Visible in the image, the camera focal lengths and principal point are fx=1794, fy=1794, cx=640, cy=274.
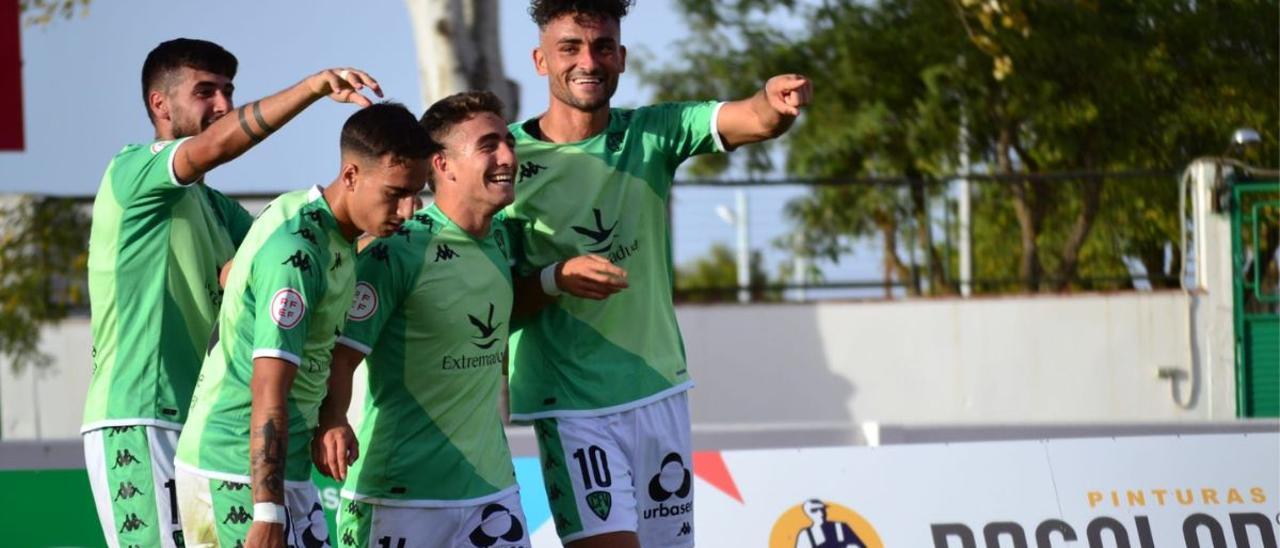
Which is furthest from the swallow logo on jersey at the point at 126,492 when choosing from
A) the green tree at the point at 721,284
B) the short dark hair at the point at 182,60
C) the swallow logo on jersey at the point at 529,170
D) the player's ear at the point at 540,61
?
the green tree at the point at 721,284

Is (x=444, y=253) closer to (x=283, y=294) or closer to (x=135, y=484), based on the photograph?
(x=283, y=294)

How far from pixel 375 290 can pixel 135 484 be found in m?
0.93

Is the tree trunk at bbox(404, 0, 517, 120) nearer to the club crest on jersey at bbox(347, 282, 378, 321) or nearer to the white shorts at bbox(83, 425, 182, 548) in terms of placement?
the white shorts at bbox(83, 425, 182, 548)

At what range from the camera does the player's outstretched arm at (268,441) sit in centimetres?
442

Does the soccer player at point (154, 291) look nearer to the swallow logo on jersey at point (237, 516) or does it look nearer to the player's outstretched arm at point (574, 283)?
the swallow logo on jersey at point (237, 516)

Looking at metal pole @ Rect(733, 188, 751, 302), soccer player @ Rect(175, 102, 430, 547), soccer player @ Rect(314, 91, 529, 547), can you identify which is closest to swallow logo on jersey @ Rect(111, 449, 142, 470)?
soccer player @ Rect(175, 102, 430, 547)

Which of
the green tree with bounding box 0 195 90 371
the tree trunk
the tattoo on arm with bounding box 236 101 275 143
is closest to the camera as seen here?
the tattoo on arm with bounding box 236 101 275 143

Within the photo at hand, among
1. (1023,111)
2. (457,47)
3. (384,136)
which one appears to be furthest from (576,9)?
(1023,111)

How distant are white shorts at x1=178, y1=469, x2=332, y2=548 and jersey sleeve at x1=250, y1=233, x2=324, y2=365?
0.39m

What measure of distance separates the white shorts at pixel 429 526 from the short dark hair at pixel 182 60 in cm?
138

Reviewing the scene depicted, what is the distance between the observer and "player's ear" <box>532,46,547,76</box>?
5512 millimetres

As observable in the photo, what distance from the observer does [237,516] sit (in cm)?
461

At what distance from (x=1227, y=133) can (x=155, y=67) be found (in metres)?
11.5

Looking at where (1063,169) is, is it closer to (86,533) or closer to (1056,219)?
(1056,219)
